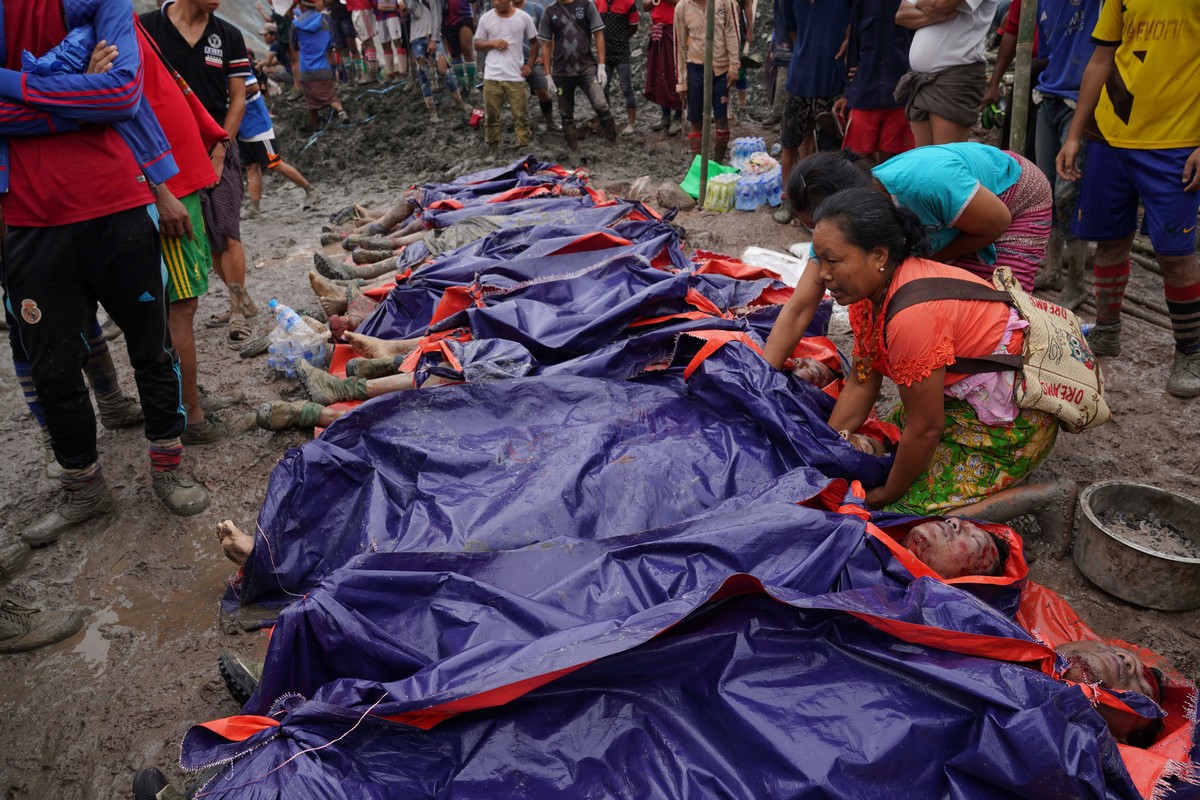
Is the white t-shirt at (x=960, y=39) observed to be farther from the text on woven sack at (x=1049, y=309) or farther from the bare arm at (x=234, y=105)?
the bare arm at (x=234, y=105)

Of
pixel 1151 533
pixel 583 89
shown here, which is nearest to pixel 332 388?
pixel 1151 533

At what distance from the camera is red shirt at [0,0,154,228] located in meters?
2.36

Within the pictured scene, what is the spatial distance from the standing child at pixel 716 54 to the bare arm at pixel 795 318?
14.7 feet

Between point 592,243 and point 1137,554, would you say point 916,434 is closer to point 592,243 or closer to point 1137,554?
point 1137,554

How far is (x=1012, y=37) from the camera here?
4.30 metres

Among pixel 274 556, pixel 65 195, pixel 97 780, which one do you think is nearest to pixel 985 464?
pixel 274 556

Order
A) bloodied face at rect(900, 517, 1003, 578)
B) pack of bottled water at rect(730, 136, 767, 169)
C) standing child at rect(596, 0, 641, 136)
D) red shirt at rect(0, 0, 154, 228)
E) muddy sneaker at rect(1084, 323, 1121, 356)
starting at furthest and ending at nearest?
standing child at rect(596, 0, 641, 136) < pack of bottled water at rect(730, 136, 767, 169) < muddy sneaker at rect(1084, 323, 1121, 356) < red shirt at rect(0, 0, 154, 228) < bloodied face at rect(900, 517, 1003, 578)

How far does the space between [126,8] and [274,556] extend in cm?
184

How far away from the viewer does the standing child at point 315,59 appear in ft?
29.6

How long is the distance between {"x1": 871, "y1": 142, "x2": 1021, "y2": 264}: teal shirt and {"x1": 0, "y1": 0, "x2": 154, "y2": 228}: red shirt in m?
2.52

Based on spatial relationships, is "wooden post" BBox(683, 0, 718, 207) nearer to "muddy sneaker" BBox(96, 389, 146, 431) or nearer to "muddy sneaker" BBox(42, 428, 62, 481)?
"muddy sneaker" BBox(96, 389, 146, 431)

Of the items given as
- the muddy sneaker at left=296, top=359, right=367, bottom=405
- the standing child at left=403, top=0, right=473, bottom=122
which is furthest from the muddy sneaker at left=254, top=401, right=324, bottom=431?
the standing child at left=403, top=0, right=473, bottom=122

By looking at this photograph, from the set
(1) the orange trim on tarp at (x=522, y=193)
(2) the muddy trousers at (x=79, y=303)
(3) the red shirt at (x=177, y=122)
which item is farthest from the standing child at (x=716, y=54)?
(2) the muddy trousers at (x=79, y=303)

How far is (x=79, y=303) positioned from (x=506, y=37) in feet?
20.7
